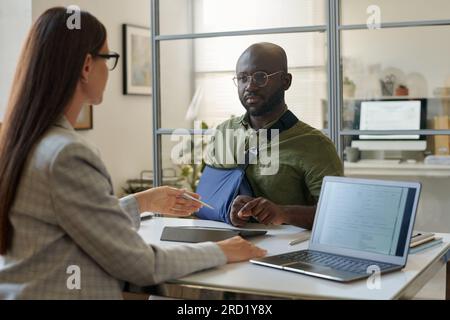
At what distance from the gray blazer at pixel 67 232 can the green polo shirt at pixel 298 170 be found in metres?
→ 0.90

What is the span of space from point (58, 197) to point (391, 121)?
224 centimetres

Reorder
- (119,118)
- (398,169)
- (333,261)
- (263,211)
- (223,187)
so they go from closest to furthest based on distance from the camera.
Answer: (333,261) → (263,211) → (223,187) → (398,169) → (119,118)

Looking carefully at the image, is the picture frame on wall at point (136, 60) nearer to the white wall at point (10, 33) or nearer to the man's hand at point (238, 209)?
the white wall at point (10, 33)

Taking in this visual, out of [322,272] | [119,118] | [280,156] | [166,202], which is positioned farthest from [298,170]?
[119,118]

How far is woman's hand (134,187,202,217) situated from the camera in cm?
193

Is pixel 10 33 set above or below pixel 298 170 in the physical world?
above

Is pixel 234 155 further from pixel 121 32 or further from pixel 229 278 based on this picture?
pixel 121 32

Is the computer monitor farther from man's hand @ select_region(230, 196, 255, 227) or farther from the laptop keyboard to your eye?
the laptop keyboard

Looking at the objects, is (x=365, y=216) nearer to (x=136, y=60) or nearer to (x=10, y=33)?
(x=10, y=33)

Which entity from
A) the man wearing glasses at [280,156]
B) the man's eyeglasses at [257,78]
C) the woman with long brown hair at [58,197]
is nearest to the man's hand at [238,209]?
the man wearing glasses at [280,156]

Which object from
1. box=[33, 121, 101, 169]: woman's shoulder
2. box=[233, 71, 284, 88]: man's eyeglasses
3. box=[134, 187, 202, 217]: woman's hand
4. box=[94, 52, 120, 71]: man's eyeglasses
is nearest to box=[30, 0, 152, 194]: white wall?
box=[233, 71, 284, 88]: man's eyeglasses

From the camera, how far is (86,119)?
16.5ft

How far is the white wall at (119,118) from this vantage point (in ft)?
17.2
